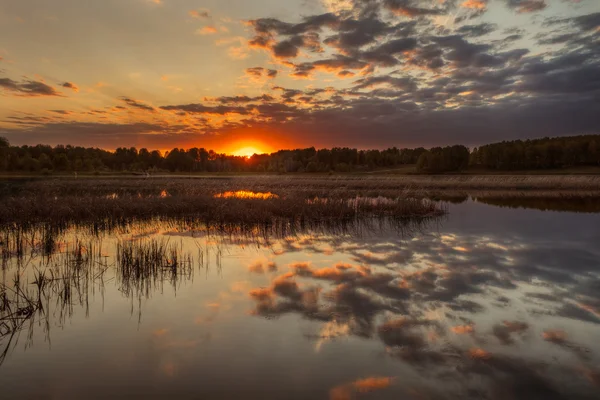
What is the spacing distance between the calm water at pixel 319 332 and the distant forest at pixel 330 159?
345ft

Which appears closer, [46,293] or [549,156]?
[46,293]

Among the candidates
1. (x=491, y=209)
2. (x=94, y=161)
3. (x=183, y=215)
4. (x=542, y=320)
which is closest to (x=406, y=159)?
(x=94, y=161)

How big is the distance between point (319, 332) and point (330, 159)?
492ft

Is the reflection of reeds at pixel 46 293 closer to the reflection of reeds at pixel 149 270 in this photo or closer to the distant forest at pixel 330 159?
the reflection of reeds at pixel 149 270

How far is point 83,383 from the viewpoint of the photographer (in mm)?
5324

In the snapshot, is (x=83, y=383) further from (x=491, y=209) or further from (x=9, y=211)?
(x=491, y=209)

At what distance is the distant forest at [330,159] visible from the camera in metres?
106

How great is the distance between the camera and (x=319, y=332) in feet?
22.8

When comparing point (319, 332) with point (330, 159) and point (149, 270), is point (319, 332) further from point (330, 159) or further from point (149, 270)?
point (330, 159)

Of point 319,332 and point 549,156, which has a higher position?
point 549,156

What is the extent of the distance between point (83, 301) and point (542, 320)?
10.5 m

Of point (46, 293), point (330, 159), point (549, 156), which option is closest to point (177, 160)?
point (330, 159)

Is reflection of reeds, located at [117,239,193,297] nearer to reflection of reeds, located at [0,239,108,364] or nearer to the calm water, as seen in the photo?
the calm water

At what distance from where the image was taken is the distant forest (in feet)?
349
